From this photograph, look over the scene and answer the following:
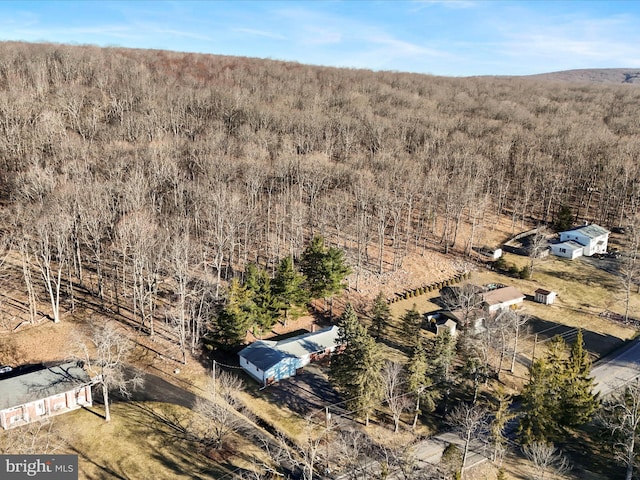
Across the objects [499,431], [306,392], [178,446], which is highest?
[499,431]

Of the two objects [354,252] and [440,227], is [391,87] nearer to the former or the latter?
[440,227]

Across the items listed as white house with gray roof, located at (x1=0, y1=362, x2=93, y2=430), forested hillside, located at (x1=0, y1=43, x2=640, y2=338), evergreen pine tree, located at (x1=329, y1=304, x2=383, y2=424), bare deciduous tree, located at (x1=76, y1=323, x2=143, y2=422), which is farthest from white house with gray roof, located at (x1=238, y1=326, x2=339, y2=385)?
white house with gray roof, located at (x1=0, y1=362, x2=93, y2=430)

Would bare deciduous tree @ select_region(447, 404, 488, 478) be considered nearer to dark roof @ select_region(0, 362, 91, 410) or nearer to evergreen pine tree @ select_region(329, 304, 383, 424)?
evergreen pine tree @ select_region(329, 304, 383, 424)

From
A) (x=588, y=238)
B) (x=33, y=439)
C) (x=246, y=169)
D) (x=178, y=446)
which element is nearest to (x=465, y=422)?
(x=178, y=446)

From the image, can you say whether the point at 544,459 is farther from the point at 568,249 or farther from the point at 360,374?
the point at 568,249

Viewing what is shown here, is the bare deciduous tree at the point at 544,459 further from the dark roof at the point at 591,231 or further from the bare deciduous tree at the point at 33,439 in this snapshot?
the dark roof at the point at 591,231

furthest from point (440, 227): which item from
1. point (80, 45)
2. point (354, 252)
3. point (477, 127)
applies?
point (80, 45)
